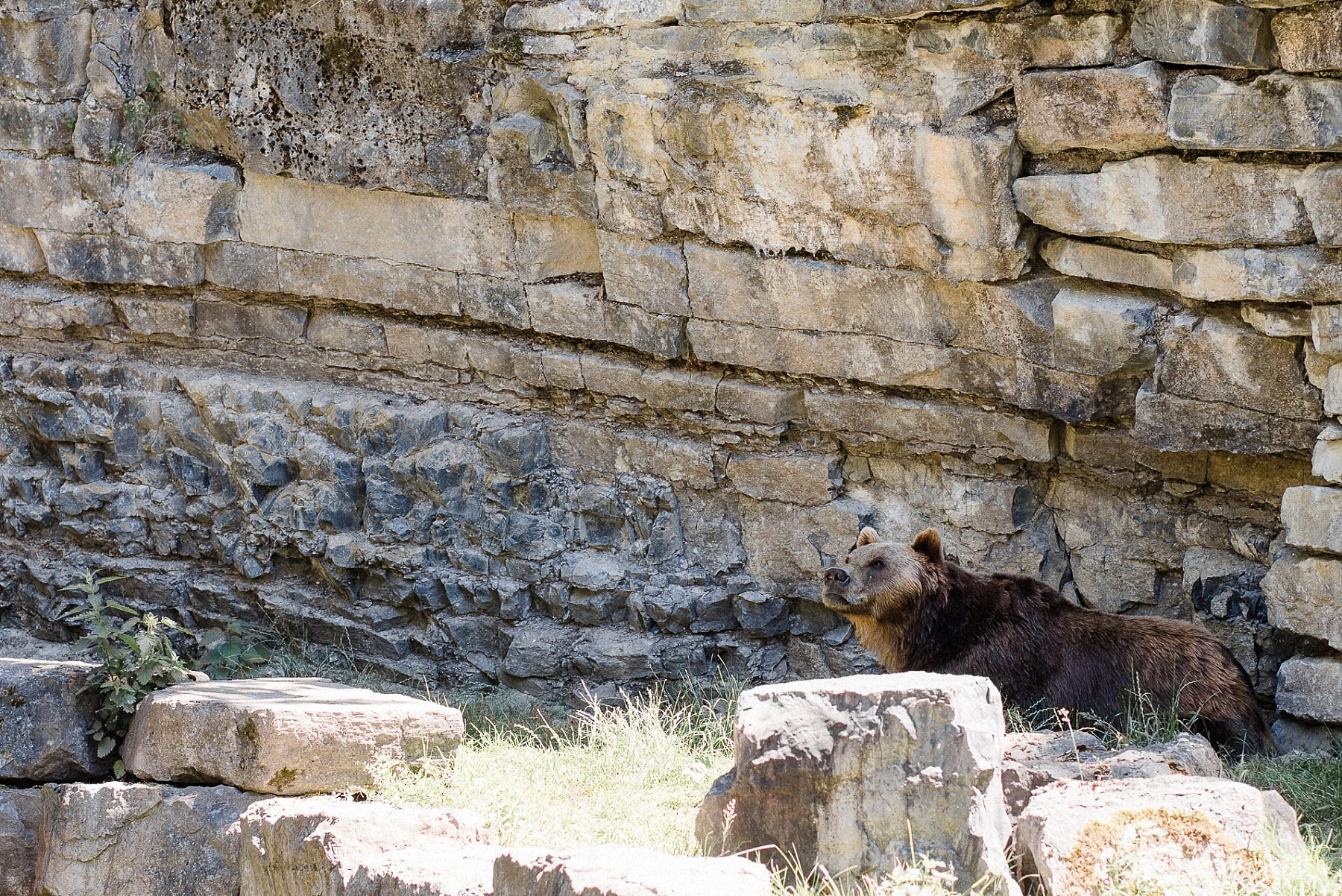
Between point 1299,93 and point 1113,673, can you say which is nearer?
point 1299,93

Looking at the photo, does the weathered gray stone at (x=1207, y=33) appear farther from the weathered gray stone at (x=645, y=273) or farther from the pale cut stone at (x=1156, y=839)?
the pale cut stone at (x=1156, y=839)

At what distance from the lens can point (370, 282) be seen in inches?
364

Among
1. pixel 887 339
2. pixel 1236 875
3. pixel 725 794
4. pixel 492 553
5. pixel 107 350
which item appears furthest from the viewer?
pixel 107 350

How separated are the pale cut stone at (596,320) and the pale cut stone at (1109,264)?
2300 millimetres

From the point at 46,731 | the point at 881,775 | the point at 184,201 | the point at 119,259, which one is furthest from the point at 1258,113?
the point at 119,259

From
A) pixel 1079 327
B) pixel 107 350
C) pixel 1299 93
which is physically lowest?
pixel 107 350

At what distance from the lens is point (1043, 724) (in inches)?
254

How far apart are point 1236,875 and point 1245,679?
7.36 ft

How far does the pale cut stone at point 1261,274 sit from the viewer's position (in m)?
6.13

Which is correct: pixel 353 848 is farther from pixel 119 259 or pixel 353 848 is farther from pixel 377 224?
pixel 119 259

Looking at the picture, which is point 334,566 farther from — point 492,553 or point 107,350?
point 107,350

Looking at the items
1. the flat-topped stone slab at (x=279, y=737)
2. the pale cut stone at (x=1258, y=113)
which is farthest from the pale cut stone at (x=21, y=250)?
the pale cut stone at (x=1258, y=113)

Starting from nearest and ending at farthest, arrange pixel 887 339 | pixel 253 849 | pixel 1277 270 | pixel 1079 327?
pixel 253 849, pixel 1277 270, pixel 1079 327, pixel 887 339

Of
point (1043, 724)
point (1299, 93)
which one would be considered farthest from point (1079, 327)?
point (1043, 724)
